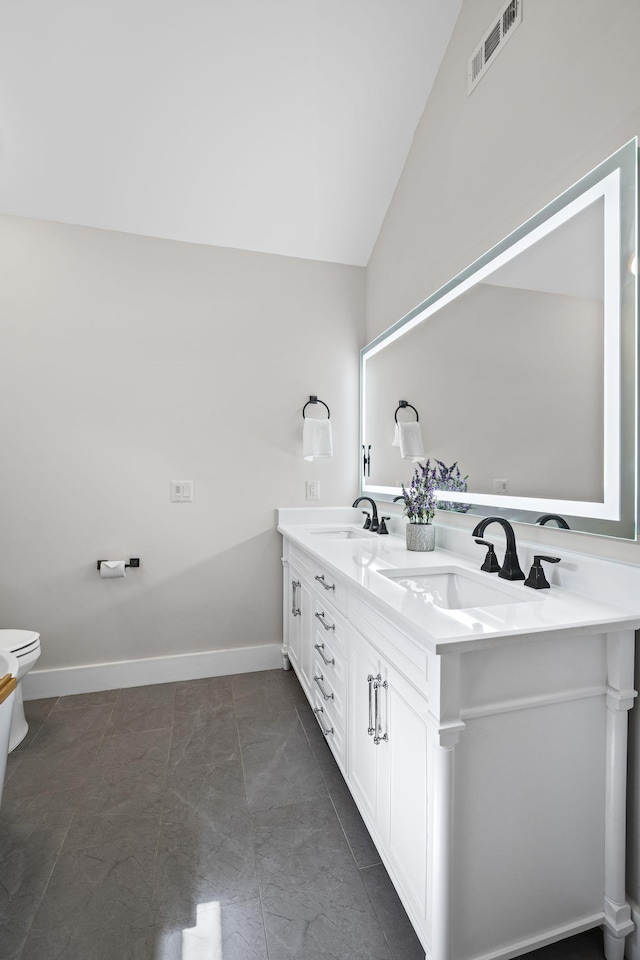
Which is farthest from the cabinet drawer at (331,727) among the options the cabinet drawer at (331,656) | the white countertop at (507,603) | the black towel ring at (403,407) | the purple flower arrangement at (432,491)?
the black towel ring at (403,407)

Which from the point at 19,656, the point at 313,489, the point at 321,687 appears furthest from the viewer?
Result: the point at 313,489

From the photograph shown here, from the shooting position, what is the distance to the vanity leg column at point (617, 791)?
1.04 meters

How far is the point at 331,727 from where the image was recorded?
1687mm

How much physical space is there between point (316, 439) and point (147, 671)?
1543 mm

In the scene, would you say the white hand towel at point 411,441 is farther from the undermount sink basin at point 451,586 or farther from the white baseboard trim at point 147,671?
the white baseboard trim at point 147,671

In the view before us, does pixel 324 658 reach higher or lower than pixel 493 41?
lower

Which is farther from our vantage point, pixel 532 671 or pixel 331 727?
pixel 331 727

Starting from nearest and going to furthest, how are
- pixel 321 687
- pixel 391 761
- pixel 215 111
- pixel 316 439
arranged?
1. pixel 391 761
2. pixel 321 687
3. pixel 215 111
4. pixel 316 439

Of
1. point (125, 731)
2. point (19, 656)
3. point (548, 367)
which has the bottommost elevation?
point (125, 731)

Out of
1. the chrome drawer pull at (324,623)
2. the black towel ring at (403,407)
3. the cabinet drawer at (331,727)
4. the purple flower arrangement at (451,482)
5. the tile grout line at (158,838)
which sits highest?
the black towel ring at (403,407)

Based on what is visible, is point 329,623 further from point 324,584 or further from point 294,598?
point 294,598

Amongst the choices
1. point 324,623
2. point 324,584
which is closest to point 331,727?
point 324,623

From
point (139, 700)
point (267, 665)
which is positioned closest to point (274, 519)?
point (267, 665)

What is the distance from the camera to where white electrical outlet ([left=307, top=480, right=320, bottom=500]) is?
273cm
